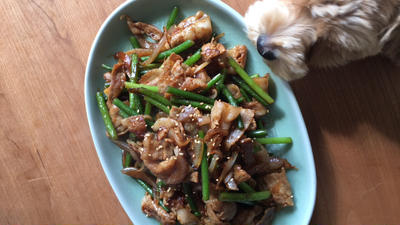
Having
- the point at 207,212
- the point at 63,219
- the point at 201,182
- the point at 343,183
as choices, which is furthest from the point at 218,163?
the point at 63,219

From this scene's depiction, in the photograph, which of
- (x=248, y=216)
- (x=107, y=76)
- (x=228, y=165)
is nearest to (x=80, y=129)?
(x=107, y=76)

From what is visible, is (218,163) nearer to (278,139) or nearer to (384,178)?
(278,139)

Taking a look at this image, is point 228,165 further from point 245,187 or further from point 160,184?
point 160,184

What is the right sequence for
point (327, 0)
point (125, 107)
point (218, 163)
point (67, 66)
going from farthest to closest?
point (67, 66), point (125, 107), point (218, 163), point (327, 0)

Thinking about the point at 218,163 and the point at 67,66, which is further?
the point at 67,66

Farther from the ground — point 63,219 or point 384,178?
point 63,219

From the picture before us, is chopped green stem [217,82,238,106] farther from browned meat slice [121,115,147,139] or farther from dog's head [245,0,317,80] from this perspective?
browned meat slice [121,115,147,139]
